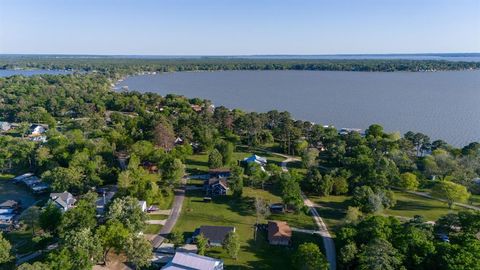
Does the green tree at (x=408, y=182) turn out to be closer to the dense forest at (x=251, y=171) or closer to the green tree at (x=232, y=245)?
the dense forest at (x=251, y=171)

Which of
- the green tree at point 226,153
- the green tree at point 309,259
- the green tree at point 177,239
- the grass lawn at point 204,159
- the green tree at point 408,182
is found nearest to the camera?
the green tree at point 309,259

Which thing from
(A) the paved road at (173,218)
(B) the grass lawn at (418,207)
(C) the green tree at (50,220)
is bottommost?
(B) the grass lawn at (418,207)

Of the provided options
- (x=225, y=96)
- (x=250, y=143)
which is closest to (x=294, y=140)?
(x=250, y=143)

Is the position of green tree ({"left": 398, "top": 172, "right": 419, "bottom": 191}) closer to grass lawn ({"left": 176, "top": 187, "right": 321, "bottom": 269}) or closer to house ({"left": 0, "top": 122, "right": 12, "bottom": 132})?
grass lawn ({"left": 176, "top": 187, "right": 321, "bottom": 269})

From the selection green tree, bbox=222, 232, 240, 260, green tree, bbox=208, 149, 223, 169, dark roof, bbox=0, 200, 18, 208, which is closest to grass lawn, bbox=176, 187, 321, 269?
green tree, bbox=222, 232, 240, 260

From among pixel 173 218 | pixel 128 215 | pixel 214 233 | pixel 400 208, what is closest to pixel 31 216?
pixel 128 215

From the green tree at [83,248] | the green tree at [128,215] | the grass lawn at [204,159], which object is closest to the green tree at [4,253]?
the green tree at [83,248]
